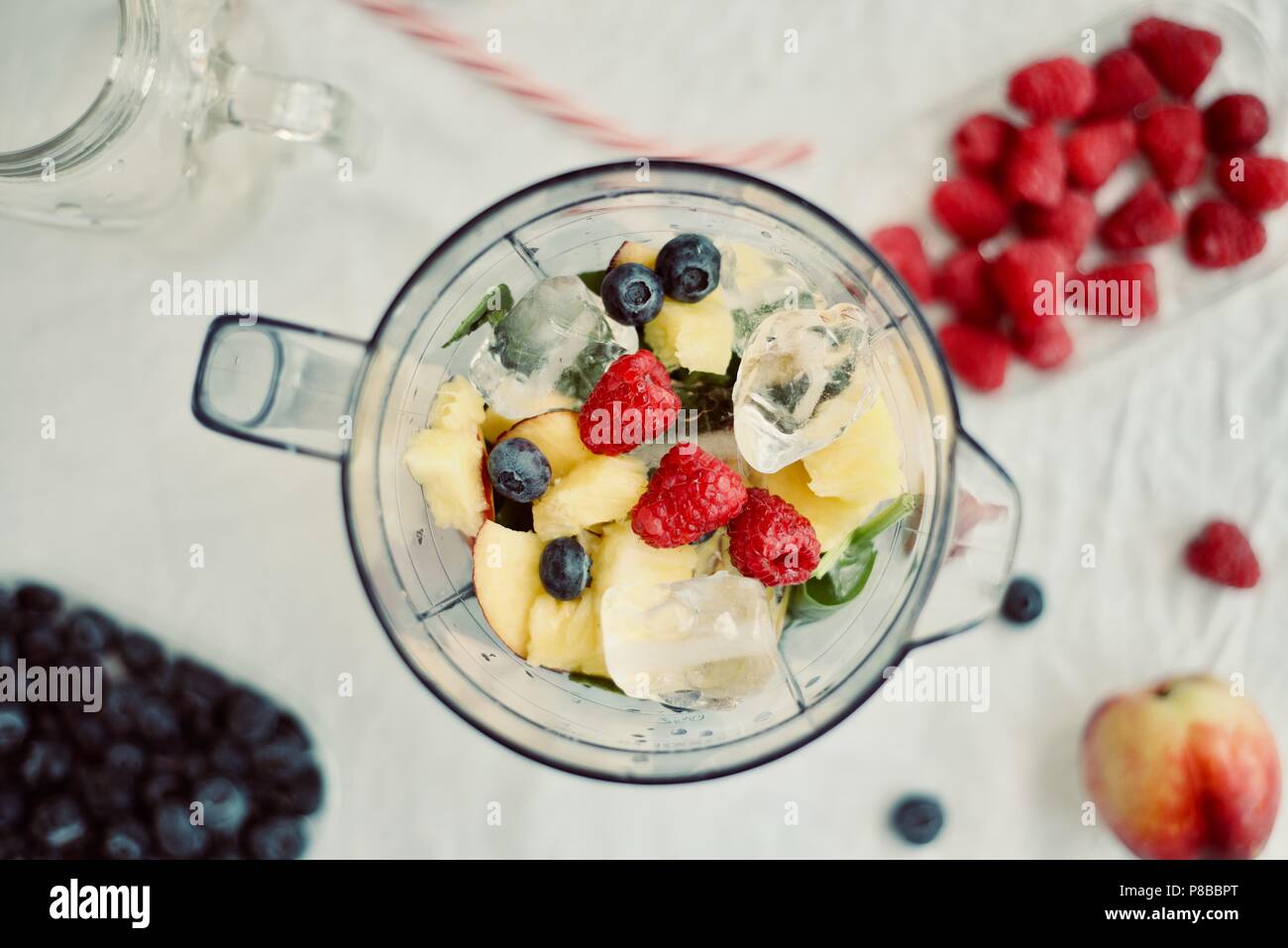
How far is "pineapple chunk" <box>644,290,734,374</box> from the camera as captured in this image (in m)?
0.88

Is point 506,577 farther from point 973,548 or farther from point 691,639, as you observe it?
point 973,548

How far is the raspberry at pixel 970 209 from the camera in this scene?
3.88ft

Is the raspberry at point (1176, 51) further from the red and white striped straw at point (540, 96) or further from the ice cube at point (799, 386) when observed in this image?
the ice cube at point (799, 386)

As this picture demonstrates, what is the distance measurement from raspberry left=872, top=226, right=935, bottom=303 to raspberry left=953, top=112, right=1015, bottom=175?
0.11m

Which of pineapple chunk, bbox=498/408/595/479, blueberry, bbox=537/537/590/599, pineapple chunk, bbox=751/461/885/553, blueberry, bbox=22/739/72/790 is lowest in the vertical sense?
blueberry, bbox=22/739/72/790

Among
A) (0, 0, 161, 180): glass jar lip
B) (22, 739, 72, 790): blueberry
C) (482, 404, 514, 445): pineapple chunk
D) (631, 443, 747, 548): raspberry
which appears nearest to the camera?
(631, 443, 747, 548): raspberry

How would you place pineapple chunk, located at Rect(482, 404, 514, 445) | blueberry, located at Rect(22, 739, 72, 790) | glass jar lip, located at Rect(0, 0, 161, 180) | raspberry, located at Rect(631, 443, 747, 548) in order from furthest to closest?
blueberry, located at Rect(22, 739, 72, 790) → glass jar lip, located at Rect(0, 0, 161, 180) → pineapple chunk, located at Rect(482, 404, 514, 445) → raspberry, located at Rect(631, 443, 747, 548)

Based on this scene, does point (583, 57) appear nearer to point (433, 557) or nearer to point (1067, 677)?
point (433, 557)

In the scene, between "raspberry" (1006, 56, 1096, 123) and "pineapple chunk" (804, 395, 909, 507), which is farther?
"raspberry" (1006, 56, 1096, 123)

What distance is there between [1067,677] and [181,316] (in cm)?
108

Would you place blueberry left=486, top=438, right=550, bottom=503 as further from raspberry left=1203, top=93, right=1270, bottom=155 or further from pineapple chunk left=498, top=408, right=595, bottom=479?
raspberry left=1203, top=93, right=1270, bottom=155

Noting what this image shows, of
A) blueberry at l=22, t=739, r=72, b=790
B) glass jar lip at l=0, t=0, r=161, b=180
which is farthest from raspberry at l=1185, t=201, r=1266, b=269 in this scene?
blueberry at l=22, t=739, r=72, b=790

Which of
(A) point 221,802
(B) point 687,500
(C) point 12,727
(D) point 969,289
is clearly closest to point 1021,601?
(D) point 969,289
